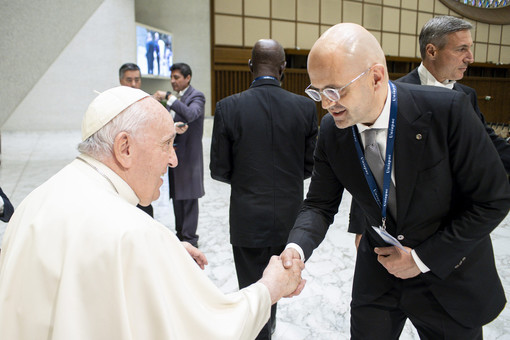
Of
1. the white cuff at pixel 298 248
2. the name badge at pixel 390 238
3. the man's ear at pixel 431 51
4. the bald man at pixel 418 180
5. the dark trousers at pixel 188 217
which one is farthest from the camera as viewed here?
the dark trousers at pixel 188 217

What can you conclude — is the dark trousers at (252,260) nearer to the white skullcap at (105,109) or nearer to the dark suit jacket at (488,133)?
the dark suit jacket at (488,133)

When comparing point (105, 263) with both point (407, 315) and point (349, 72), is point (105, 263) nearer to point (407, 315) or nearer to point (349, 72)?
point (349, 72)

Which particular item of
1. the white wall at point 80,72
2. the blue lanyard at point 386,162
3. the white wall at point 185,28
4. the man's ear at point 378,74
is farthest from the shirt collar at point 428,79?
the white wall at point 185,28

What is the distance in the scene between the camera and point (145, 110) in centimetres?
135

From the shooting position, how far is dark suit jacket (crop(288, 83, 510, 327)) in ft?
4.55

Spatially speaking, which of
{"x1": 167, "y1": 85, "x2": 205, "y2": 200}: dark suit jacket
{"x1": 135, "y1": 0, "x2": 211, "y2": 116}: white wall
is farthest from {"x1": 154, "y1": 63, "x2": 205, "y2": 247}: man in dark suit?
{"x1": 135, "y1": 0, "x2": 211, "y2": 116}: white wall

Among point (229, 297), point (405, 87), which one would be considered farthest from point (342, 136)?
point (229, 297)

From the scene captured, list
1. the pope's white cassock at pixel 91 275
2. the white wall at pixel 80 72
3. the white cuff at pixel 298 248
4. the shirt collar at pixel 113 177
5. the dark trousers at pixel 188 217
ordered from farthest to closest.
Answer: the white wall at pixel 80 72
the dark trousers at pixel 188 217
the white cuff at pixel 298 248
the shirt collar at pixel 113 177
the pope's white cassock at pixel 91 275

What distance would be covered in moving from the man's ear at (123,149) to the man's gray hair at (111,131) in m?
0.02

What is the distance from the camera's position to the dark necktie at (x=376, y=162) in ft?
5.06

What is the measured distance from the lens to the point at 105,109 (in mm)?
1323

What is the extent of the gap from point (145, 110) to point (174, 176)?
8.88 feet

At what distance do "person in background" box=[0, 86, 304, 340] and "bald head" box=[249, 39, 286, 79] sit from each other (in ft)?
4.32

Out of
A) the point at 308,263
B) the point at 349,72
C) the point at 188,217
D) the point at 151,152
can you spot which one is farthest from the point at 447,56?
the point at 188,217
